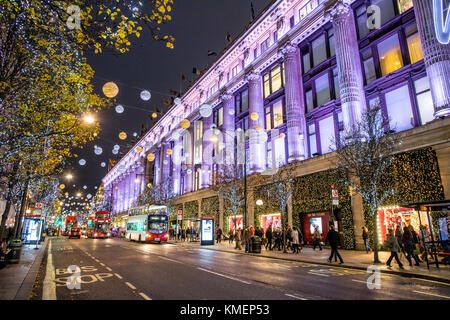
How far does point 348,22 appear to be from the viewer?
77.0ft

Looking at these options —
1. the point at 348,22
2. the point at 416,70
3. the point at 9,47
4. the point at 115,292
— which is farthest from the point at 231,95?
the point at 115,292

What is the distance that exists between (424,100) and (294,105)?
1114cm

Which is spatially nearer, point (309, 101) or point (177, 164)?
point (309, 101)

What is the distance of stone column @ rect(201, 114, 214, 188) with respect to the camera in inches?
1673

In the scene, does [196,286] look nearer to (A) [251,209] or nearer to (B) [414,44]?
(B) [414,44]

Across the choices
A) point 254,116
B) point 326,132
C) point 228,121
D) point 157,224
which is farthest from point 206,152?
point 326,132

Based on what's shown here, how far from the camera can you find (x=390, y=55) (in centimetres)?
2073

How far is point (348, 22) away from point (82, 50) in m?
22.8

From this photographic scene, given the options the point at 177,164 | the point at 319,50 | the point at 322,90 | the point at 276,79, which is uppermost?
the point at 319,50

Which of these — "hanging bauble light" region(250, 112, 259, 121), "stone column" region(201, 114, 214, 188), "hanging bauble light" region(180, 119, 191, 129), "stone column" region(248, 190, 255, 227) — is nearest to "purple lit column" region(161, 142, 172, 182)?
"hanging bauble light" region(180, 119, 191, 129)

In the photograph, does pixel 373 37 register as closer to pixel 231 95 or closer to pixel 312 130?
pixel 312 130

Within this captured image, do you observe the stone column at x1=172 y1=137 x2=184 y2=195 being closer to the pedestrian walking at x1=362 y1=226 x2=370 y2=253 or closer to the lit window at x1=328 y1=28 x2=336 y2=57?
the lit window at x1=328 y1=28 x2=336 y2=57

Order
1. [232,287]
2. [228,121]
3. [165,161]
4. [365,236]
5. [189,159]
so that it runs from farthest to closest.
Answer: [165,161]
[189,159]
[228,121]
[365,236]
[232,287]

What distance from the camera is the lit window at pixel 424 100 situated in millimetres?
18041
